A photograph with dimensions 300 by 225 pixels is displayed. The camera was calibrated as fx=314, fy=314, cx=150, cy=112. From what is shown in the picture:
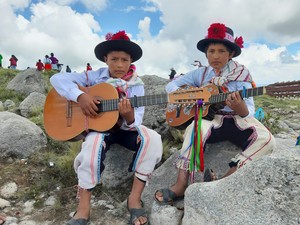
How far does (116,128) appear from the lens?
3.71 m

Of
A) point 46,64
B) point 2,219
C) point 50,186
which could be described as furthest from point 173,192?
point 46,64

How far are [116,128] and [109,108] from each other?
0.37m

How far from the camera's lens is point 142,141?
11.3ft

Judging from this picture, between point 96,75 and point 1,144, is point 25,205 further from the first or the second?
point 96,75

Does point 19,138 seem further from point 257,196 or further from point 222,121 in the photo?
point 257,196

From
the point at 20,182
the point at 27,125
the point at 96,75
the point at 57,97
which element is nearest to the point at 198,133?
the point at 96,75

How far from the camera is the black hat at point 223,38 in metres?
3.64

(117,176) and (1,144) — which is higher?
(1,144)

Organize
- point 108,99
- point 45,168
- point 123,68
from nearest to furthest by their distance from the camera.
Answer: point 108,99
point 123,68
point 45,168

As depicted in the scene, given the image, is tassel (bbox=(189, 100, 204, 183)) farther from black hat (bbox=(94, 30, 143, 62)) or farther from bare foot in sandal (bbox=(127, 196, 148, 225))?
black hat (bbox=(94, 30, 143, 62))

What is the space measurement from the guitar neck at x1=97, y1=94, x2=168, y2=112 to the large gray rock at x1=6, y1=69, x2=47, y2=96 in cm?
1063

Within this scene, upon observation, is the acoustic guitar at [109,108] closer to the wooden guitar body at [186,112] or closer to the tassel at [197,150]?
the wooden guitar body at [186,112]

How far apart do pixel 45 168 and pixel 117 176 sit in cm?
116

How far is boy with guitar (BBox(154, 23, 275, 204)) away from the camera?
323cm
